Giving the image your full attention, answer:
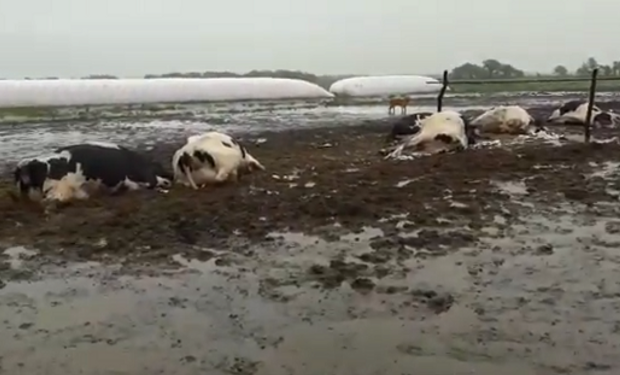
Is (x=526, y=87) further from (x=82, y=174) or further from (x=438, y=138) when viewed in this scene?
(x=82, y=174)

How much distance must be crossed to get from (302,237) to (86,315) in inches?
87.7

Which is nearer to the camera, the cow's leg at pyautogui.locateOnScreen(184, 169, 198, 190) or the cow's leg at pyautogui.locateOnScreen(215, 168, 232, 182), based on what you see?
the cow's leg at pyautogui.locateOnScreen(184, 169, 198, 190)

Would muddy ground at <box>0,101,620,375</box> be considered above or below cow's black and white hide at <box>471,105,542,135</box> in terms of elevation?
below

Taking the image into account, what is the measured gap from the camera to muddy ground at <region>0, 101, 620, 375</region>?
3908 millimetres

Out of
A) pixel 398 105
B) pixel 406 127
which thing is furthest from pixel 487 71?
pixel 406 127

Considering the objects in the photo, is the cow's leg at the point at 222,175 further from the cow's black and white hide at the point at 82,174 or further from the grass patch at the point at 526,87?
the grass patch at the point at 526,87

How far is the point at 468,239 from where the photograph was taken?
604 cm

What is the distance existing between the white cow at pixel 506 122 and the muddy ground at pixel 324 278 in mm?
5557

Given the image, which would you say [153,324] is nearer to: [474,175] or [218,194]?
[218,194]

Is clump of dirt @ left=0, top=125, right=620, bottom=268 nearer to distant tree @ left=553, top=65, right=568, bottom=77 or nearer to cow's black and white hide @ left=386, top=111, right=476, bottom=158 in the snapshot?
cow's black and white hide @ left=386, top=111, right=476, bottom=158

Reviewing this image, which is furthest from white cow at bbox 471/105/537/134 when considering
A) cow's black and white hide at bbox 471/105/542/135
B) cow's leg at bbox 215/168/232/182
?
cow's leg at bbox 215/168/232/182

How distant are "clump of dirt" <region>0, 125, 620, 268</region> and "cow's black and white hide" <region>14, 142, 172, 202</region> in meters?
0.22

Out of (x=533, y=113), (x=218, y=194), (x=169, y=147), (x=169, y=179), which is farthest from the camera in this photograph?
(x=533, y=113)

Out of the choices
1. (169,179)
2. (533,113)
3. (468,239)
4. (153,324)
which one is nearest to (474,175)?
(468,239)
